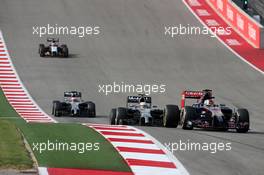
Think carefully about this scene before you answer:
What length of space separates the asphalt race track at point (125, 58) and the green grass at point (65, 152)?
101 inches

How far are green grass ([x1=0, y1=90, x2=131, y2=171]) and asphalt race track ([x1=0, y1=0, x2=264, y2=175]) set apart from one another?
8.39ft

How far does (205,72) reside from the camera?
40.3 m

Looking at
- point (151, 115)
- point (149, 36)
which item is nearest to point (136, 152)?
point (151, 115)

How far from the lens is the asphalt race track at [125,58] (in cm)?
3438

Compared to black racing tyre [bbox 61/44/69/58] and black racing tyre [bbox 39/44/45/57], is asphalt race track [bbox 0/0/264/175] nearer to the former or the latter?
black racing tyre [bbox 39/44/45/57]

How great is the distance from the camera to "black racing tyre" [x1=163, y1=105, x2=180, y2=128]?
22391mm

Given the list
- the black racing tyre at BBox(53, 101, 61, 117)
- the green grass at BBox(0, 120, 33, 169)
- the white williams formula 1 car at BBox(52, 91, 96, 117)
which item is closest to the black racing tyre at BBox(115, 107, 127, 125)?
the green grass at BBox(0, 120, 33, 169)

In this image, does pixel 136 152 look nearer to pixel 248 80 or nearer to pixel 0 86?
pixel 0 86

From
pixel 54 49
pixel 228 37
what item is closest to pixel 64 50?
pixel 54 49

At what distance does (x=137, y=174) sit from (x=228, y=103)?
20.4 metres

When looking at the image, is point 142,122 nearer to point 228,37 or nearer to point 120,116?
point 120,116

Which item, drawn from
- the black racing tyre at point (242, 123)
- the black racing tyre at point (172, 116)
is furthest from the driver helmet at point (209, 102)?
the black racing tyre at point (242, 123)

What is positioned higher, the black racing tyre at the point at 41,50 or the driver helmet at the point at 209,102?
the black racing tyre at the point at 41,50

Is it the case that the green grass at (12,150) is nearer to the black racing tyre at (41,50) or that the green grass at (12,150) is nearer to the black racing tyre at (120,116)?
the black racing tyre at (120,116)
